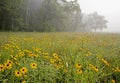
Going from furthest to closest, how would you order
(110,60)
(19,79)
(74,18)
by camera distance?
(74,18) → (110,60) → (19,79)

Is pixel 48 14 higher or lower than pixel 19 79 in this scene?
higher

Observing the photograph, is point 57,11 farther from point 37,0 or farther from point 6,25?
point 6,25

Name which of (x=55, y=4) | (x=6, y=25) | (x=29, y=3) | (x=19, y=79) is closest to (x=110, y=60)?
(x=19, y=79)

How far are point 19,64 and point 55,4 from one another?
27728mm

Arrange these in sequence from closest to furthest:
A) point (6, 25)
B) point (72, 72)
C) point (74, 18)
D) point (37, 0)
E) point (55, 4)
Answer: point (72, 72)
point (6, 25)
point (55, 4)
point (37, 0)
point (74, 18)

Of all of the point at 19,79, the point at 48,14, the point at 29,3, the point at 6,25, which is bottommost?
the point at 19,79

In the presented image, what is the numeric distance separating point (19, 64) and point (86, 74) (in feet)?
4.34

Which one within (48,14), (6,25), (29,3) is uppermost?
(29,3)

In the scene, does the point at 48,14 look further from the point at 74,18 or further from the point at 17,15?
the point at 74,18

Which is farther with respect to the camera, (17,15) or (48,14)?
(48,14)

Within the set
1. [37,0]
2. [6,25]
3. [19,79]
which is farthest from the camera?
[37,0]

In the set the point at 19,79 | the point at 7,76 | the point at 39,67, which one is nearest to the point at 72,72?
the point at 39,67

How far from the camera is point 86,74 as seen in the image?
345 centimetres

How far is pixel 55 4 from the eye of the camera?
3041 centimetres
